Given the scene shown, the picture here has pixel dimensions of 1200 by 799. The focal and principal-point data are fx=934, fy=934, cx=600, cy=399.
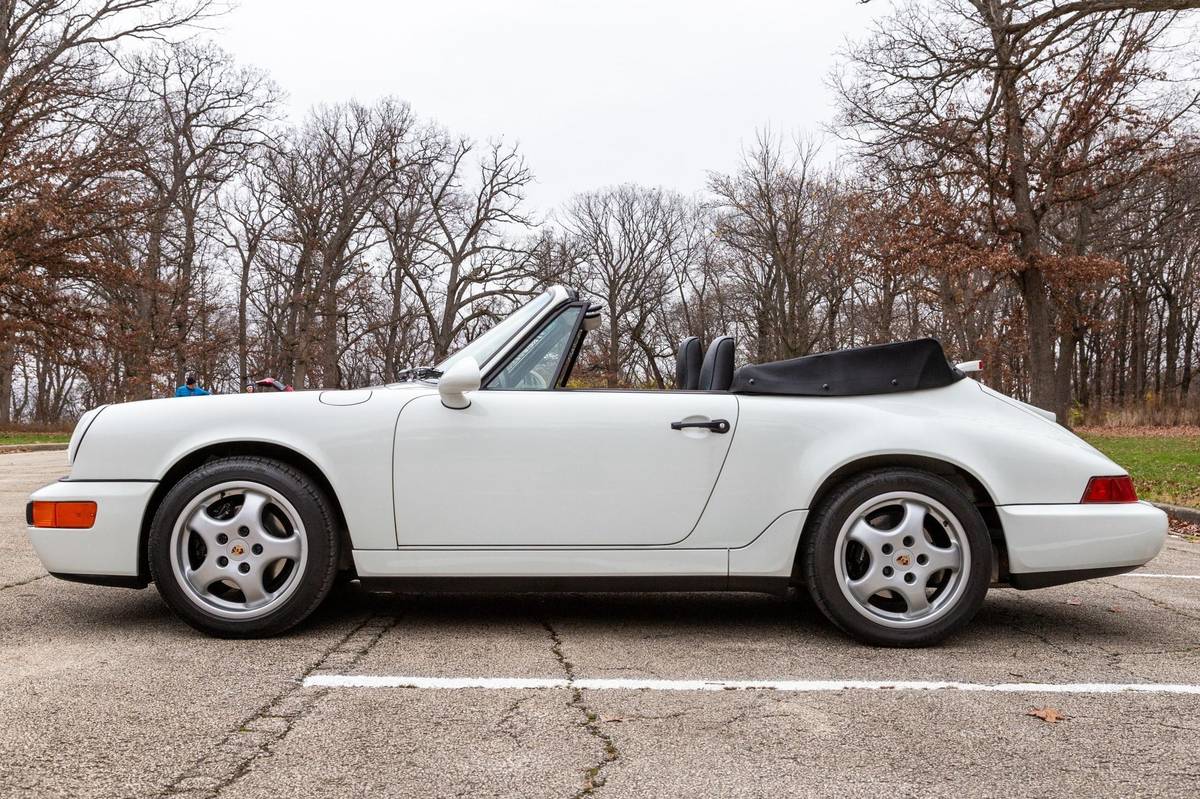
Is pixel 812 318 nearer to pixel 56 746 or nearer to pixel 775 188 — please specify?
pixel 775 188

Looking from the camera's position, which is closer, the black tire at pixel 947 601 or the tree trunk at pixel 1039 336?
the black tire at pixel 947 601

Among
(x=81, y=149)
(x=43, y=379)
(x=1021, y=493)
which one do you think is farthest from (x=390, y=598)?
(x=43, y=379)

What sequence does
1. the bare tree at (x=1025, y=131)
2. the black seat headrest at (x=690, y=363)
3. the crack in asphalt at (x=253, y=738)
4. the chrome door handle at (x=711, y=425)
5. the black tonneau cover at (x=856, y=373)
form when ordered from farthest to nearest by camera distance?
the bare tree at (x=1025, y=131)
the black seat headrest at (x=690, y=363)
the black tonneau cover at (x=856, y=373)
the chrome door handle at (x=711, y=425)
the crack in asphalt at (x=253, y=738)

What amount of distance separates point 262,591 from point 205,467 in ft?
1.73

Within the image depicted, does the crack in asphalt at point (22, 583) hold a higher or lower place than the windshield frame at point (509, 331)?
lower

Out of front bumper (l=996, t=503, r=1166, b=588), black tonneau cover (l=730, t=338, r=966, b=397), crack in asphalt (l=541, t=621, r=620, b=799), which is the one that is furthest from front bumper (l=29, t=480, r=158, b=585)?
front bumper (l=996, t=503, r=1166, b=588)

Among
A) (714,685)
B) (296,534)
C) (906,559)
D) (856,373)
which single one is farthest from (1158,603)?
(296,534)

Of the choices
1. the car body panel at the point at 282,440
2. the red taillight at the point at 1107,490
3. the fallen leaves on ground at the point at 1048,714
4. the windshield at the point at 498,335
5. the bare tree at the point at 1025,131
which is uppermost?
the bare tree at the point at 1025,131

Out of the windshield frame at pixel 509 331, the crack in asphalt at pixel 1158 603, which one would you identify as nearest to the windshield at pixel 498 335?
the windshield frame at pixel 509 331

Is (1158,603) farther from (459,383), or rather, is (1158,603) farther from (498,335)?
(459,383)

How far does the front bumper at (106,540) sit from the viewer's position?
359 cm

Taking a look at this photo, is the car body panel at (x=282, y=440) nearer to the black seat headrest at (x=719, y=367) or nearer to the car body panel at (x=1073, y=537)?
the black seat headrest at (x=719, y=367)

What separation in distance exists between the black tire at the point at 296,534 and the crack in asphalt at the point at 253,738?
9.7 inches

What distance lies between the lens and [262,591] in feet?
11.8
